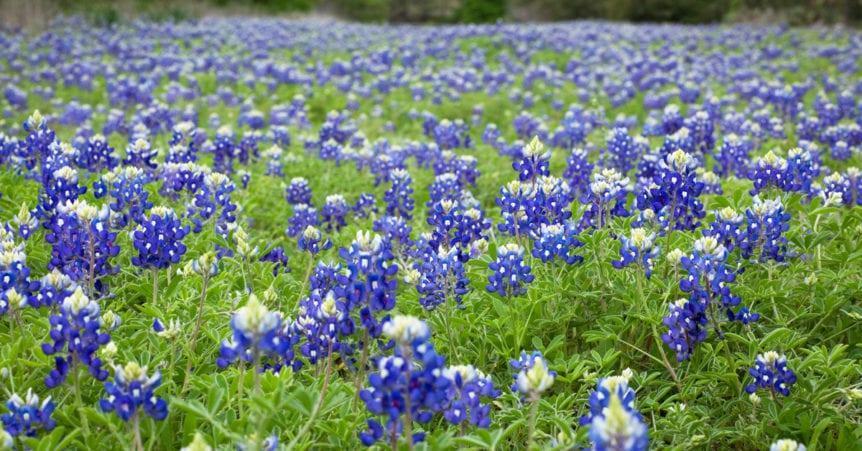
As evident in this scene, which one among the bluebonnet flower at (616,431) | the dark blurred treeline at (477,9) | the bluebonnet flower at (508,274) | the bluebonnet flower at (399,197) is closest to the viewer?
the bluebonnet flower at (616,431)

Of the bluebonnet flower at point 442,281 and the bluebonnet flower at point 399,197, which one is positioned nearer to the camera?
the bluebonnet flower at point 442,281

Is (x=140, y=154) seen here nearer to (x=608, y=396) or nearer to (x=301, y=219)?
(x=301, y=219)

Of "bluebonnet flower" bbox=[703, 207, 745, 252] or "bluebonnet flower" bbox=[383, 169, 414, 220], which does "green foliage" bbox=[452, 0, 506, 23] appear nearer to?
"bluebonnet flower" bbox=[383, 169, 414, 220]

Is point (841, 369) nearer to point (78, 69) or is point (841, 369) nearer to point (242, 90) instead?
point (242, 90)

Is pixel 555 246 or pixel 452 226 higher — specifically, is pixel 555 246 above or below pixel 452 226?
above

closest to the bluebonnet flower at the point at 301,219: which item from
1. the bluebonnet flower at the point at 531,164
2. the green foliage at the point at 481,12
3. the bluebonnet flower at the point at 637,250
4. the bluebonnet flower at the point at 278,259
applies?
the bluebonnet flower at the point at 278,259

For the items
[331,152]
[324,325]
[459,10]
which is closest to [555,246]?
[324,325]

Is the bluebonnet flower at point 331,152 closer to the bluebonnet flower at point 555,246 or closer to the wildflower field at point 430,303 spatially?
the wildflower field at point 430,303

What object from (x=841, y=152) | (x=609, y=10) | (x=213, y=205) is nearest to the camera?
(x=213, y=205)

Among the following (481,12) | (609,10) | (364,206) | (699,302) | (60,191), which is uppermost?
(609,10)
